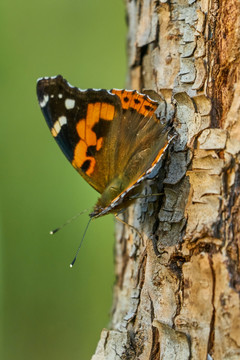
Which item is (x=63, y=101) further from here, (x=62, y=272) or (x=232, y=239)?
(x=62, y=272)

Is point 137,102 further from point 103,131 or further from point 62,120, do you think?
point 62,120

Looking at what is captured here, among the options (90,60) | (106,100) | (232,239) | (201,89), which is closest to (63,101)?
(106,100)

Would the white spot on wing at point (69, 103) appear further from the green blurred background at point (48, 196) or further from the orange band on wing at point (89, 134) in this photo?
the green blurred background at point (48, 196)

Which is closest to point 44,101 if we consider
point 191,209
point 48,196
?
point 191,209

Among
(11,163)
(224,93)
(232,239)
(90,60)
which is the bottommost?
(232,239)

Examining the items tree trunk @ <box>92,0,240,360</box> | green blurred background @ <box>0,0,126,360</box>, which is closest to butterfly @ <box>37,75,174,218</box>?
tree trunk @ <box>92,0,240,360</box>

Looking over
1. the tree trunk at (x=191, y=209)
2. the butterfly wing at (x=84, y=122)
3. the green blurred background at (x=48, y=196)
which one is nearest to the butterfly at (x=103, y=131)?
the butterfly wing at (x=84, y=122)

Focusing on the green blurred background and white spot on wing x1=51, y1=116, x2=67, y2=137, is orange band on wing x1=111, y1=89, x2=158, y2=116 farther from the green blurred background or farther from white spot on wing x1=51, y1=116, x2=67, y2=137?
the green blurred background
